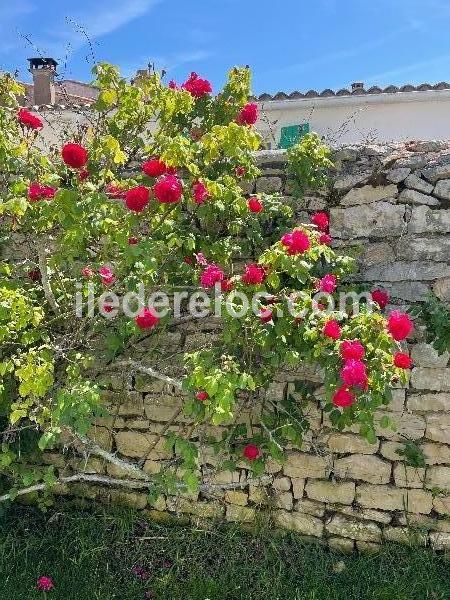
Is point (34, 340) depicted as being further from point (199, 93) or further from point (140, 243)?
point (199, 93)

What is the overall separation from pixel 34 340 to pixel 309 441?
168 centimetres

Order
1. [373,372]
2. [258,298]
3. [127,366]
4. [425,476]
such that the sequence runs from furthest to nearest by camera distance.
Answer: [127,366] → [425,476] → [258,298] → [373,372]

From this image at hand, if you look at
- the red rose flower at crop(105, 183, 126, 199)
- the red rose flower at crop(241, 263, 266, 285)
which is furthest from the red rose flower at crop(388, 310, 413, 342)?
the red rose flower at crop(105, 183, 126, 199)

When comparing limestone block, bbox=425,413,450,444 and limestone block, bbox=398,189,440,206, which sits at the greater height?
limestone block, bbox=398,189,440,206

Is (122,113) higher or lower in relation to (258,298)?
higher

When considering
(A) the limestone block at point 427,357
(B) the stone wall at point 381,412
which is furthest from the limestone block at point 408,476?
(A) the limestone block at point 427,357

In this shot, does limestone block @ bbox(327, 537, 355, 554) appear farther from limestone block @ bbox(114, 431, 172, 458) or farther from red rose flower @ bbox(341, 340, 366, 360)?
red rose flower @ bbox(341, 340, 366, 360)

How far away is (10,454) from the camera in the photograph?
4.02 metres

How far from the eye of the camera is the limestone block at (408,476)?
380 centimetres

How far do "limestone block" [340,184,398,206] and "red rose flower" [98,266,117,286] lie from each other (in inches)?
54.9

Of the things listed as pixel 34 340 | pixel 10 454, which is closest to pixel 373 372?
pixel 34 340

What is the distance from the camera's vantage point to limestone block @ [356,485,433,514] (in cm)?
380

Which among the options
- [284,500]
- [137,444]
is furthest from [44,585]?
[284,500]

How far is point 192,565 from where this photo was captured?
390 cm
